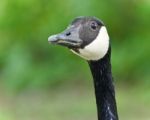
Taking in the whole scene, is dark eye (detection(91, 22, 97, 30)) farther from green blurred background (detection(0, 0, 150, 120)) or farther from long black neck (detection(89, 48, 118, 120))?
green blurred background (detection(0, 0, 150, 120))

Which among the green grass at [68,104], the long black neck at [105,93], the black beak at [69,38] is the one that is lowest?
the green grass at [68,104]

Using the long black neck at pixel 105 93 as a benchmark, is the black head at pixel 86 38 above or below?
above

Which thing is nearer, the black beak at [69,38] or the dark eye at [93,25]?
the black beak at [69,38]

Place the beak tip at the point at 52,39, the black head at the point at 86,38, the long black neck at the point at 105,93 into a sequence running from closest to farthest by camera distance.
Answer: the beak tip at the point at 52,39 < the black head at the point at 86,38 < the long black neck at the point at 105,93

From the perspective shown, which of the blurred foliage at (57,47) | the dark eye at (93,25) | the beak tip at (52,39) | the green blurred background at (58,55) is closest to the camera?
the beak tip at (52,39)

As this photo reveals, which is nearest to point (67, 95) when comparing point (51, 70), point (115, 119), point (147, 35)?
point (51, 70)

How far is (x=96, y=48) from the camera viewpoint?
316cm

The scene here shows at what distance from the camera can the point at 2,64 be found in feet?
24.7

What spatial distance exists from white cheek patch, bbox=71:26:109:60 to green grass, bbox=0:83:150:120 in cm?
298

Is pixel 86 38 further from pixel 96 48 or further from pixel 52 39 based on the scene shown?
pixel 52 39

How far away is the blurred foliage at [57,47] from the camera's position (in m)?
7.14

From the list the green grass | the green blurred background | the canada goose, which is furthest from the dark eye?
the green blurred background

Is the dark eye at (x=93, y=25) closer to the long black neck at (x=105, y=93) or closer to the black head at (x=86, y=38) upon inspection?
the black head at (x=86, y=38)

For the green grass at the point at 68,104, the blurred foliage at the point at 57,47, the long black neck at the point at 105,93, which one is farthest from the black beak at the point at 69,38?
the blurred foliage at the point at 57,47
